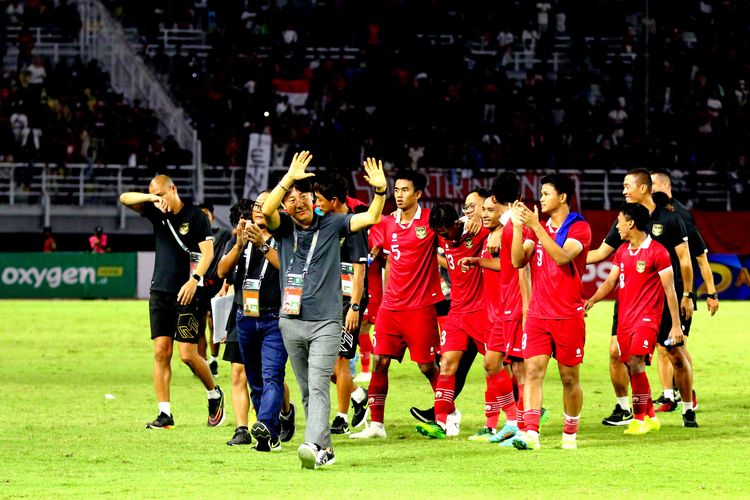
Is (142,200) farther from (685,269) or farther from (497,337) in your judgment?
(685,269)

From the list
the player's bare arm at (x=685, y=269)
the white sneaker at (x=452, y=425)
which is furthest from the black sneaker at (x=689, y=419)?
the white sneaker at (x=452, y=425)

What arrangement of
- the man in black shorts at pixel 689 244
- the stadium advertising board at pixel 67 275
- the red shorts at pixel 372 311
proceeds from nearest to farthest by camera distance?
the man in black shorts at pixel 689 244
the red shorts at pixel 372 311
the stadium advertising board at pixel 67 275

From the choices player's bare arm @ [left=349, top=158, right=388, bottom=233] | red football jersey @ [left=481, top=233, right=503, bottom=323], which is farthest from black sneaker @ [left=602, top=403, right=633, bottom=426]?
player's bare arm @ [left=349, top=158, right=388, bottom=233]

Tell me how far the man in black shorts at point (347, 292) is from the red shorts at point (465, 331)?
2.74 feet

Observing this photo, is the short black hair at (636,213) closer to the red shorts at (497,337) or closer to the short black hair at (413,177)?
the red shorts at (497,337)

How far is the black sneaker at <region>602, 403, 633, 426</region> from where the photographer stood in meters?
13.3

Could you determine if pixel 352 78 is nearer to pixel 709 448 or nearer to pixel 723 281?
pixel 723 281

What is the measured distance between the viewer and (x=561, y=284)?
37.0 ft

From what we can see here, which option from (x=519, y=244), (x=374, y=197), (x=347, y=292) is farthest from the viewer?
(x=347, y=292)

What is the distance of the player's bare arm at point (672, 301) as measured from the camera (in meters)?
13.0

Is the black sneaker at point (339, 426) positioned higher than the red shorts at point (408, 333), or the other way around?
the red shorts at point (408, 333)

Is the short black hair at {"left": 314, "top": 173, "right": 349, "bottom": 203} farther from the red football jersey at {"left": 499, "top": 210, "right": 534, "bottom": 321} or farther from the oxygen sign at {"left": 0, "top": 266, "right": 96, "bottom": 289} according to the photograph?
the oxygen sign at {"left": 0, "top": 266, "right": 96, "bottom": 289}

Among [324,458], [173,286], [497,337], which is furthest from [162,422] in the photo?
[497,337]

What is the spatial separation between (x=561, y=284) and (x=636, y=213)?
2120 mm
